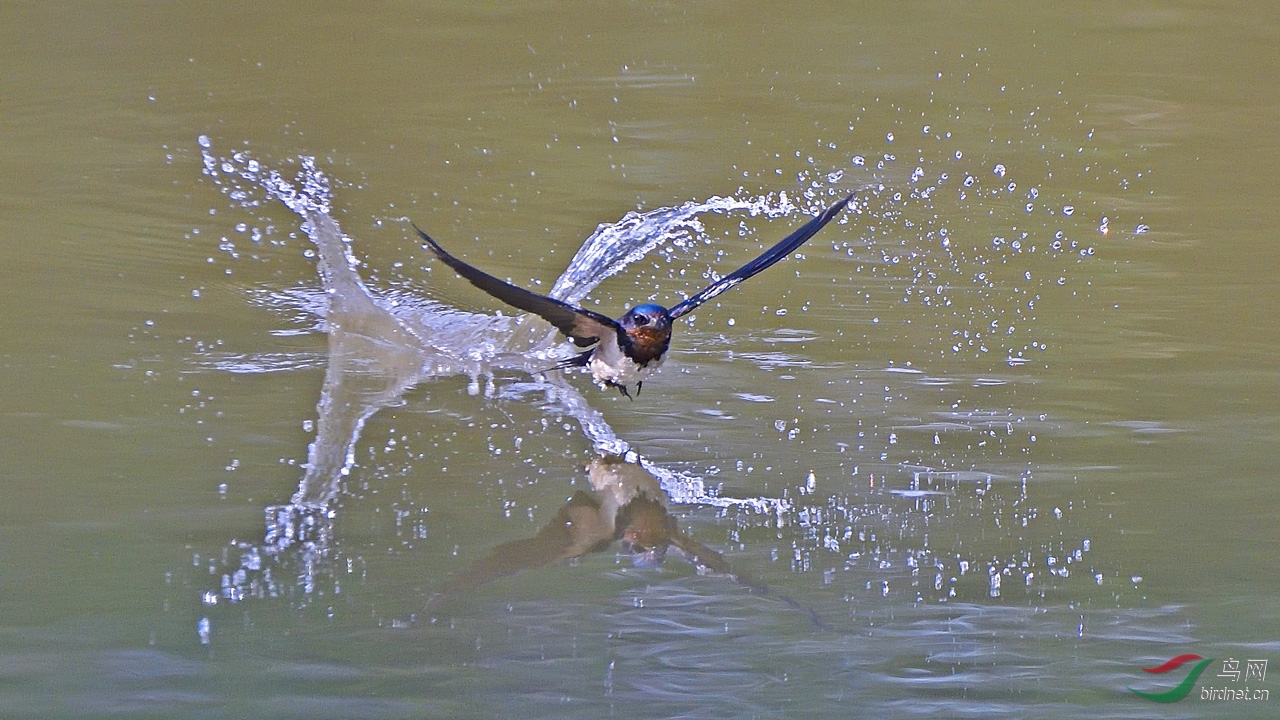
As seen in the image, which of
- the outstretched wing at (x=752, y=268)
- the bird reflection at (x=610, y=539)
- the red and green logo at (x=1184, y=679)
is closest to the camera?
the red and green logo at (x=1184, y=679)

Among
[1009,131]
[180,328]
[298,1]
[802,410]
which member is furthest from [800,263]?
[298,1]

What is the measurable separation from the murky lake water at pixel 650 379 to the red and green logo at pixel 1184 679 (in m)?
0.02

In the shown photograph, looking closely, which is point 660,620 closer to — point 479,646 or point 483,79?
point 479,646

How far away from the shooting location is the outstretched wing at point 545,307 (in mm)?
3133

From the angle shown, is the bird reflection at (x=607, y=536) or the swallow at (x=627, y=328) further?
the swallow at (x=627, y=328)

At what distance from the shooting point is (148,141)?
5.79 metres

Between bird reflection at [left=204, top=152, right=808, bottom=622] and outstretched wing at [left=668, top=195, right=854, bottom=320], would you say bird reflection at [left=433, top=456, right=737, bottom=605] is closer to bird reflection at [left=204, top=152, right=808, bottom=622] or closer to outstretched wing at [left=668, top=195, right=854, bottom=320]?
bird reflection at [left=204, top=152, right=808, bottom=622]

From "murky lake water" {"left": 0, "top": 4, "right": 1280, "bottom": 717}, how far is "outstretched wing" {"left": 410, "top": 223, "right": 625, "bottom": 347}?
29cm

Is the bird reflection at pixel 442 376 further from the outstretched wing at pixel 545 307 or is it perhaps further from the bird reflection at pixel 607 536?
the outstretched wing at pixel 545 307

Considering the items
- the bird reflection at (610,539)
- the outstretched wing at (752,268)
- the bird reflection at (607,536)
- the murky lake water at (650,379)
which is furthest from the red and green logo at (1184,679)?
the outstretched wing at (752,268)

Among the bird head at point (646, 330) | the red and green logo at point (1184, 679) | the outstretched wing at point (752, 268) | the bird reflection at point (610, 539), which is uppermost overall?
the outstretched wing at point (752, 268)

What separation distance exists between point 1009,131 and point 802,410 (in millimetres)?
2656

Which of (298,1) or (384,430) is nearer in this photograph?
(384,430)

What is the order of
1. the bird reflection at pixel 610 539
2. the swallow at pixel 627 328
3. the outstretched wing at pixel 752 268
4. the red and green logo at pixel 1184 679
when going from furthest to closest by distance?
the outstretched wing at pixel 752 268 < the swallow at pixel 627 328 < the bird reflection at pixel 610 539 < the red and green logo at pixel 1184 679
